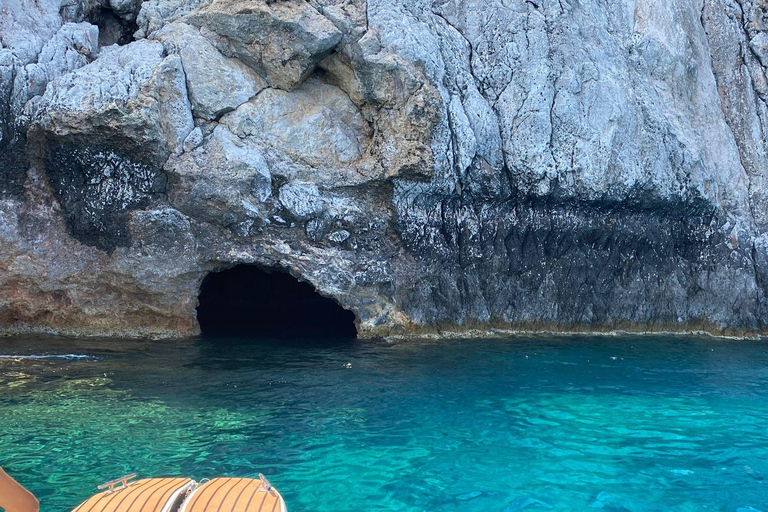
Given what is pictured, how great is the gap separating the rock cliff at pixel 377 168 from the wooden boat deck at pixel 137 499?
9.28m

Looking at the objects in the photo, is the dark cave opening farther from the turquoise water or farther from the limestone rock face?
the turquoise water

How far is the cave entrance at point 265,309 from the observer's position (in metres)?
16.5

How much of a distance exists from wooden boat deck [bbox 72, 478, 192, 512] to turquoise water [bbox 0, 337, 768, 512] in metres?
2.07

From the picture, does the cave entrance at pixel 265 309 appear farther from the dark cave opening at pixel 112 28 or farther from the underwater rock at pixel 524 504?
the underwater rock at pixel 524 504

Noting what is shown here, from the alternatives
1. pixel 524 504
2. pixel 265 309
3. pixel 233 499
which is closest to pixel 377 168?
pixel 265 309

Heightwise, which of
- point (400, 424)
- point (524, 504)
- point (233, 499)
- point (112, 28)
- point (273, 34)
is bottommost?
point (524, 504)

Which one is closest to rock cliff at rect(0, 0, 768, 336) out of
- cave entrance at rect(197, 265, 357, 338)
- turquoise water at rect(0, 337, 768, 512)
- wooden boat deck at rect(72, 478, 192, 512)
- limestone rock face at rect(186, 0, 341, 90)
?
limestone rock face at rect(186, 0, 341, 90)

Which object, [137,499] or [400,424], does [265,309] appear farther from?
[137,499]

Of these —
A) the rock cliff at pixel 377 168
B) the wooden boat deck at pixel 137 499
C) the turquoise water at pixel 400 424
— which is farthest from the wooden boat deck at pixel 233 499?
the rock cliff at pixel 377 168

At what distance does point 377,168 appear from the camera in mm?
13961

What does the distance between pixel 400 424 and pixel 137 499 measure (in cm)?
491

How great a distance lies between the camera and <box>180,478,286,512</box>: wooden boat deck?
436cm

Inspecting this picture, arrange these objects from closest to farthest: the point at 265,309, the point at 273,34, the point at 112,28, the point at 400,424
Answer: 1. the point at 400,424
2. the point at 273,34
3. the point at 112,28
4. the point at 265,309

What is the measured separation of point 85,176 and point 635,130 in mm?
12695
